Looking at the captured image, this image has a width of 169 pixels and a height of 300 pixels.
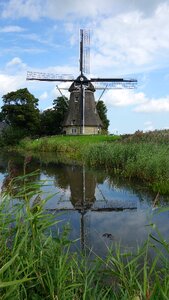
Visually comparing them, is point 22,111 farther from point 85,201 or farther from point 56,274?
point 56,274

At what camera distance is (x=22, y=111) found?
51.0 metres

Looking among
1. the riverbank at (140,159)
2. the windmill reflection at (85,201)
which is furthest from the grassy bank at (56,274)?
the riverbank at (140,159)

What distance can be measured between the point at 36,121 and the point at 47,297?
49.7 meters

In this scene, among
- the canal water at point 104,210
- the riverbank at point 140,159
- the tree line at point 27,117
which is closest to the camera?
the canal water at point 104,210

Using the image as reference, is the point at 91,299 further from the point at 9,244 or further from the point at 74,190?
the point at 74,190

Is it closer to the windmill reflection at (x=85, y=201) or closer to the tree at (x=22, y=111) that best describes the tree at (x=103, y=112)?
the tree at (x=22, y=111)

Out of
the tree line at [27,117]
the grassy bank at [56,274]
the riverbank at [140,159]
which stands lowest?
the grassy bank at [56,274]

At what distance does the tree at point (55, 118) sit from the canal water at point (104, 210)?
39.8 metres

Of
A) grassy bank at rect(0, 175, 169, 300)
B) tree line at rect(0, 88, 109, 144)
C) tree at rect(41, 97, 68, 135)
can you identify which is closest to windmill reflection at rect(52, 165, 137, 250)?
grassy bank at rect(0, 175, 169, 300)

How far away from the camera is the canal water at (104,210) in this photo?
5883 millimetres

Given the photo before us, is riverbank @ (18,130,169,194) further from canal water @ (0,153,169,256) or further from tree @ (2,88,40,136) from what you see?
tree @ (2,88,40,136)

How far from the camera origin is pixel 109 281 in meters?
3.78

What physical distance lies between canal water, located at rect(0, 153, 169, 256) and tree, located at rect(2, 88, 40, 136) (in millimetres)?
37108

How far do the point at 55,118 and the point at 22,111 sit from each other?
559 cm
